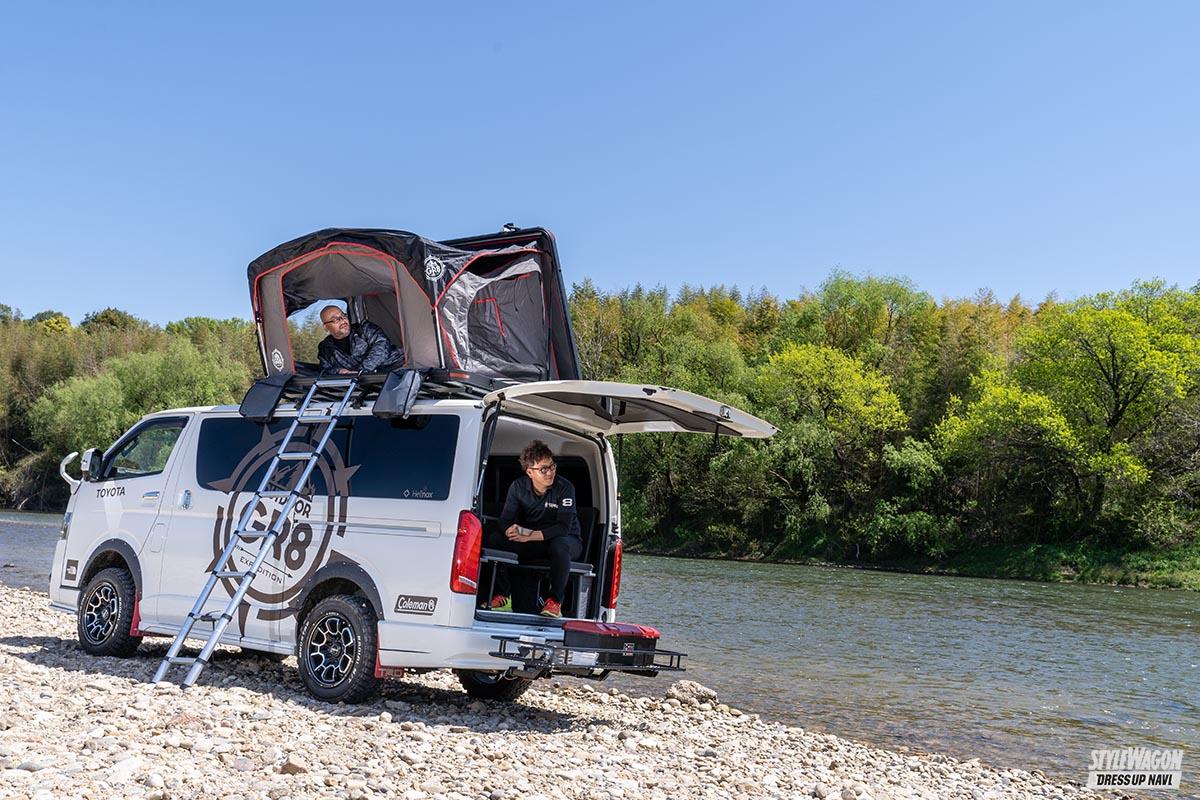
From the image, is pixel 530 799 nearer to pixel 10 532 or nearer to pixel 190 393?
pixel 10 532

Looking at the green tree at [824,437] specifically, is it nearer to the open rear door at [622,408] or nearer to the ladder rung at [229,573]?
the open rear door at [622,408]

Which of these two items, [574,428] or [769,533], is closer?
[574,428]

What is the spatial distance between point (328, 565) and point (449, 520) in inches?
46.6

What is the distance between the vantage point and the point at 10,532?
40656 mm

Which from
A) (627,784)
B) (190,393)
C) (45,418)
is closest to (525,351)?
(627,784)

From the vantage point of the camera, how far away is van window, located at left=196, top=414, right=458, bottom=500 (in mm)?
7953

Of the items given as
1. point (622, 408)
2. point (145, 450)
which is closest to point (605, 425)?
point (622, 408)

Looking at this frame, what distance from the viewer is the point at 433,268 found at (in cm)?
945

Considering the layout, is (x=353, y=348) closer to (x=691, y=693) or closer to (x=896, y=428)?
(x=691, y=693)

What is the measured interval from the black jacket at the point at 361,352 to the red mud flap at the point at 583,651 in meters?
3.02

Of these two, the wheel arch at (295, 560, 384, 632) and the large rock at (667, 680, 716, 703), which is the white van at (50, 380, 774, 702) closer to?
the wheel arch at (295, 560, 384, 632)

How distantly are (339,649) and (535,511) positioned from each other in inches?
70.0

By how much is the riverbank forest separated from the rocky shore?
24.2 m

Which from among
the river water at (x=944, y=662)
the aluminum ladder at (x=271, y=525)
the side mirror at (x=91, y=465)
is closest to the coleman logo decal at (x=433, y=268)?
the aluminum ladder at (x=271, y=525)
